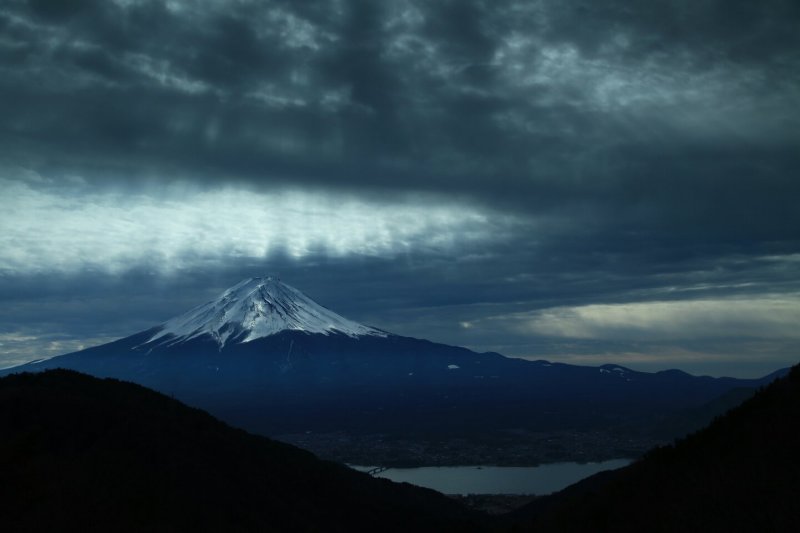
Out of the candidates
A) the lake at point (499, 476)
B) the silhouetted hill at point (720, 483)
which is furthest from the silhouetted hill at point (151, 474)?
the lake at point (499, 476)

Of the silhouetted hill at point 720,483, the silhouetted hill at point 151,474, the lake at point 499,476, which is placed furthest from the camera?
the lake at point 499,476

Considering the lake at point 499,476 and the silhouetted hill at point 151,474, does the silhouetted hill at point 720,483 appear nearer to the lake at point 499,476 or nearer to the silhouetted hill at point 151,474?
the silhouetted hill at point 151,474

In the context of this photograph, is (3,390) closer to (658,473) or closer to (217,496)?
(217,496)

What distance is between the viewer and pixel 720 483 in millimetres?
32312

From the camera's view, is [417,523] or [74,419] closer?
[74,419]

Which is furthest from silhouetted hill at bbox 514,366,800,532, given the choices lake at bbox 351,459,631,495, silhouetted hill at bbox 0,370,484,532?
Result: lake at bbox 351,459,631,495

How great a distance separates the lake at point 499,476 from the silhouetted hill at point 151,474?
54063 millimetres

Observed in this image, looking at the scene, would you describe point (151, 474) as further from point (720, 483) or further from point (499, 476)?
point (499, 476)

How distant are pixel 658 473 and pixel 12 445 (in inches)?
1641

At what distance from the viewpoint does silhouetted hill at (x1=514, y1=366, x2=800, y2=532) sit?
95.8 feet

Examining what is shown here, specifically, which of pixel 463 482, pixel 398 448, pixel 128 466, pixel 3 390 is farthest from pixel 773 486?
pixel 398 448

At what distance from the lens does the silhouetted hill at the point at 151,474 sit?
40656 mm

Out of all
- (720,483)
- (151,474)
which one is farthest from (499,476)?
(720,483)

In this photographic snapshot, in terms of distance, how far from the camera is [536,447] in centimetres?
19600
